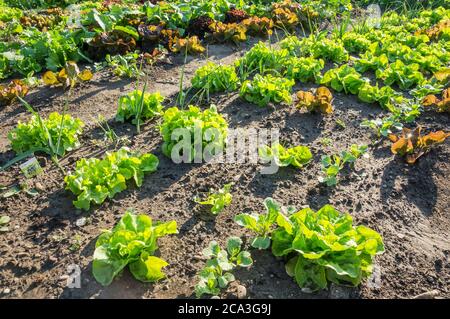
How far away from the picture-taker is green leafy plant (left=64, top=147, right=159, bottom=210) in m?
3.10

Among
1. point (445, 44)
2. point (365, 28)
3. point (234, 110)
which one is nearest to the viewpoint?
point (234, 110)

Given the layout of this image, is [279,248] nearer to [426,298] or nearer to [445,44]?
[426,298]

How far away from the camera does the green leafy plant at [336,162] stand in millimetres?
3396

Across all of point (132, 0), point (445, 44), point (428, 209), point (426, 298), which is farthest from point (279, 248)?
point (132, 0)

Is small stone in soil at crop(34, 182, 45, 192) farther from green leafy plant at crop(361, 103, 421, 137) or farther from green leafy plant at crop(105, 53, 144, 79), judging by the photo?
green leafy plant at crop(361, 103, 421, 137)

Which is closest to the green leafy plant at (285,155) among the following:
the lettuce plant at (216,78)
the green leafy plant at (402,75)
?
the lettuce plant at (216,78)

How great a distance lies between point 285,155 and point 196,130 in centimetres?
80

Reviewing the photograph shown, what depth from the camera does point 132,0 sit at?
290 inches

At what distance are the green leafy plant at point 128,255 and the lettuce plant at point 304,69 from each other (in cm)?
293

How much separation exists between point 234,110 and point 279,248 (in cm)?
204

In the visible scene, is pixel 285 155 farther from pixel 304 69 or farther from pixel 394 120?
pixel 304 69

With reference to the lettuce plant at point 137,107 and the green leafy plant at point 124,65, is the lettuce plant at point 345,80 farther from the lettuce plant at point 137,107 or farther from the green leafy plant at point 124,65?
the green leafy plant at point 124,65

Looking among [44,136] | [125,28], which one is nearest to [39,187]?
[44,136]

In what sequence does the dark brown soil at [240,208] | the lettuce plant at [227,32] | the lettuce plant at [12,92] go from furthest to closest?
the lettuce plant at [227,32], the lettuce plant at [12,92], the dark brown soil at [240,208]
